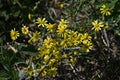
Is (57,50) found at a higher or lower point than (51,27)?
lower

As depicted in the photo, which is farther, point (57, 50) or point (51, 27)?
point (51, 27)

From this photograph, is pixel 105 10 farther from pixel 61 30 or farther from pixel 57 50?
pixel 57 50

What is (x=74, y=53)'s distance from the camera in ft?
8.64

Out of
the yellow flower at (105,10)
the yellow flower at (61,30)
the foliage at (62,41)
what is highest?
the yellow flower at (105,10)

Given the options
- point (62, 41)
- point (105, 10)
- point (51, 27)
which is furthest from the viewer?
point (105, 10)

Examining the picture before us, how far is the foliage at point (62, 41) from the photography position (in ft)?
8.48

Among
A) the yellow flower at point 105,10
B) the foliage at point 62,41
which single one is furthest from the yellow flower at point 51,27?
the yellow flower at point 105,10

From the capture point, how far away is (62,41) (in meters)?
2.53

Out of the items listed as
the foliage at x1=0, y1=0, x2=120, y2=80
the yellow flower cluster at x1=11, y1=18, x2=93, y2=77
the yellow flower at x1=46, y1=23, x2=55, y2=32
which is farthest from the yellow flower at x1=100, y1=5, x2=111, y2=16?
the yellow flower at x1=46, y1=23, x2=55, y2=32

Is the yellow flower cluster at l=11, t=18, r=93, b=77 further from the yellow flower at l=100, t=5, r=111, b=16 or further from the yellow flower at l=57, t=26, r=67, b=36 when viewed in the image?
the yellow flower at l=100, t=5, r=111, b=16

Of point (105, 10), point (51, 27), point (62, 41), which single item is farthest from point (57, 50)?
point (105, 10)

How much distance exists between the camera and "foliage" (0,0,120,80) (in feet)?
8.48

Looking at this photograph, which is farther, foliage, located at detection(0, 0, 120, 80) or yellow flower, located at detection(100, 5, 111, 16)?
→ yellow flower, located at detection(100, 5, 111, 16)

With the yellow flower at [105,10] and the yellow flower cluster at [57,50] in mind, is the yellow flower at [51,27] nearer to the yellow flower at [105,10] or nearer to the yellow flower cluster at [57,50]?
the yellow flower cluster at [57,50]
